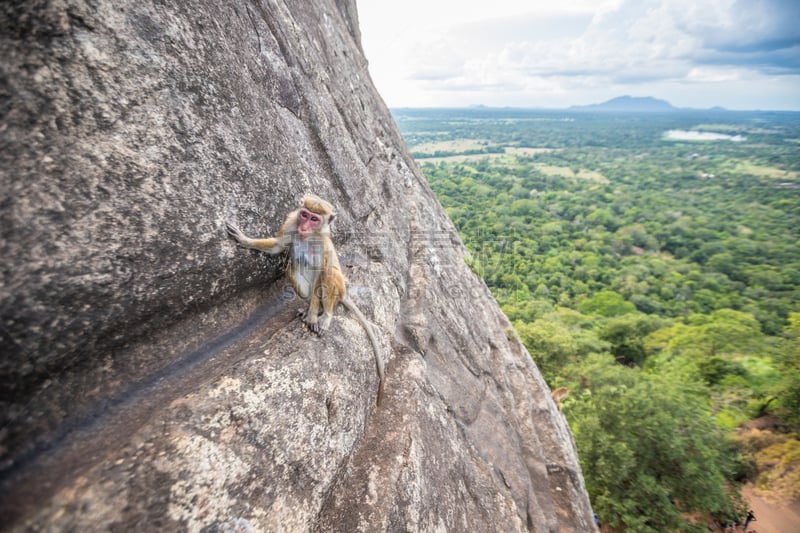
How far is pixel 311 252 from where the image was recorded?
5.36 m

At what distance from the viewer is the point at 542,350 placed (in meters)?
25.6

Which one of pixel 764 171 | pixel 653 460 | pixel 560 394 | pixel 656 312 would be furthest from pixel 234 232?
pixel 764 171

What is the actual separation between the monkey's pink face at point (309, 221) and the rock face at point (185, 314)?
3.14 feet

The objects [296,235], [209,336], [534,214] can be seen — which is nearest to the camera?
[209,336]

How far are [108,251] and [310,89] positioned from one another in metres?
5.59

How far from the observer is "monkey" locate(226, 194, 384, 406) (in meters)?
5.11

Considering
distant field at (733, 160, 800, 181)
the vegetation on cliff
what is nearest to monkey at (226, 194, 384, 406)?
the vegetation on cliff

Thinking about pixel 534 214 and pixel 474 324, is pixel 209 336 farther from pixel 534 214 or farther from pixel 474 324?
pixel 534 214

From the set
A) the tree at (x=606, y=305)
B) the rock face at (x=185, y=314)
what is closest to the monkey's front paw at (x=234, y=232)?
Answer: the rock face at (x=185, y=314)

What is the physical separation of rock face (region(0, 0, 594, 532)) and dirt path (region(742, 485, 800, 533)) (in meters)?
16.0

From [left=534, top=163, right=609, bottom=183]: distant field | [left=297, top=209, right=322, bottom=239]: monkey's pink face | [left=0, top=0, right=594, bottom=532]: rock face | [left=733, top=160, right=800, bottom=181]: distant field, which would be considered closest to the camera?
[left=0, top=0, right=594, bottom=532]: rock face

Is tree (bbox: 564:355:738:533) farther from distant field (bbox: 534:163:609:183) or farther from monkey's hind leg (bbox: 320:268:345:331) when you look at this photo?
distant field (bbox: 534:163:609:183)

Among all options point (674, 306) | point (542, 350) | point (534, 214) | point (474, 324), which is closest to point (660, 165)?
point (534, 214)

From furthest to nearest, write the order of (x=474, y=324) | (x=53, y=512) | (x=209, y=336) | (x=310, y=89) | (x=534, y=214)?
(x=534, y=214)
(x=474, y=324)
(x=310, y=89)
(x=209, y=336)
(x=53, y=512)
